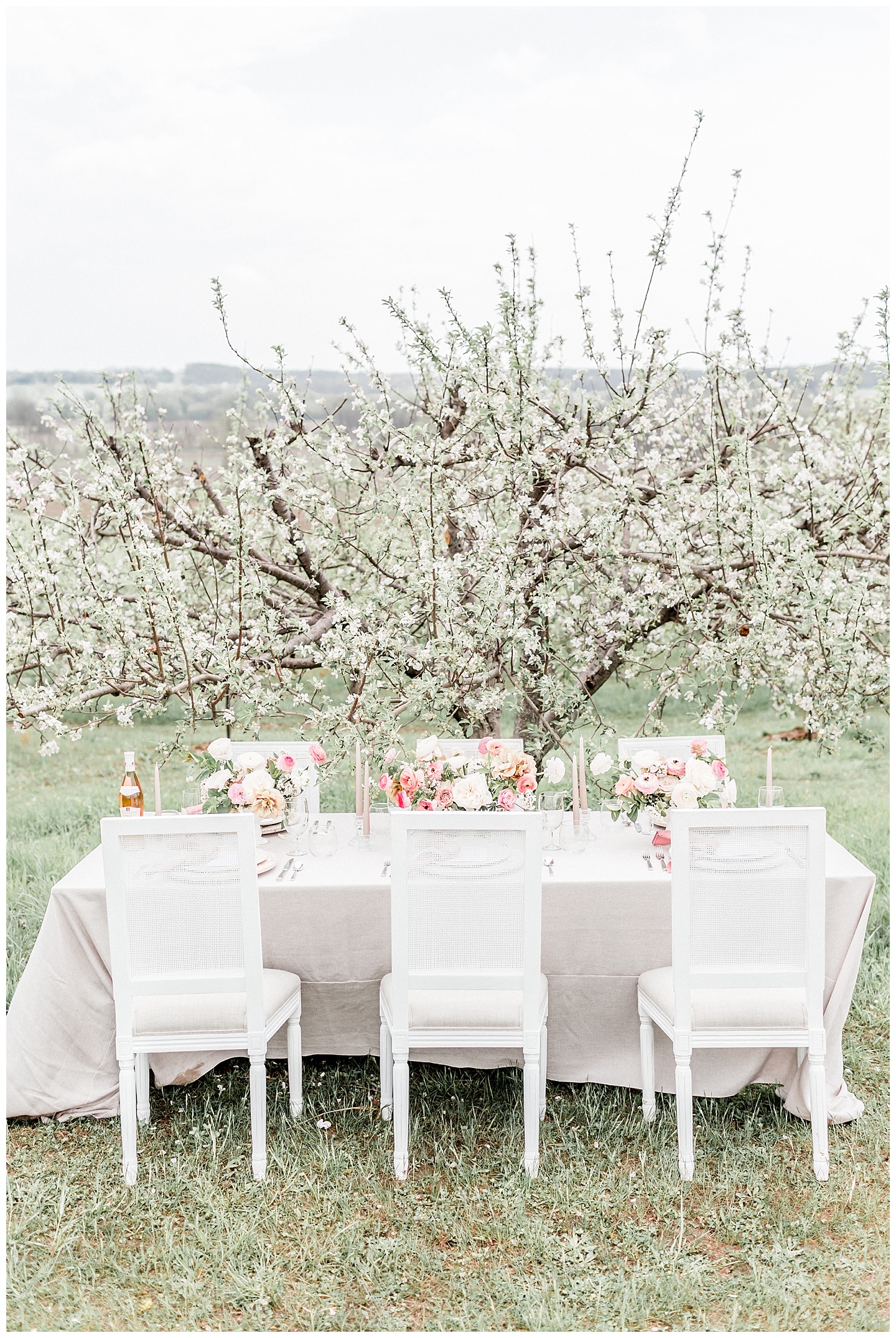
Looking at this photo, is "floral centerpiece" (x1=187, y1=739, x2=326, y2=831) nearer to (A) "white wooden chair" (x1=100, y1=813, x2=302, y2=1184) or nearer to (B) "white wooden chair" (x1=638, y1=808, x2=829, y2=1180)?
(A) "white wooden chair" (x1=100, y1=813, x2=302, y2=1184)

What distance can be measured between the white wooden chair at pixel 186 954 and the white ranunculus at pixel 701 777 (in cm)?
143

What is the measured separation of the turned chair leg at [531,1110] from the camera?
2691mm

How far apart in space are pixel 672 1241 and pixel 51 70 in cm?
637

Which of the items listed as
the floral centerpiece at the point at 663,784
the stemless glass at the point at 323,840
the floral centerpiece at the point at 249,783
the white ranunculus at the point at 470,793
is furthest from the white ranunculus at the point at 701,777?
→ the floral centerpiece at the point at 249,783

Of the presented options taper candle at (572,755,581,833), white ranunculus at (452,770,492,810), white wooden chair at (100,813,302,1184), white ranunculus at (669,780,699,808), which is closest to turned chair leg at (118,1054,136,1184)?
white wooden chair at (100,813,302,1184)

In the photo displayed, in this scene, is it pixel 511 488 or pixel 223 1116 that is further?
pixel 511 488

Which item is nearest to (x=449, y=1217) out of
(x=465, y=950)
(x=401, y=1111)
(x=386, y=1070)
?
(x=401, y=1111)

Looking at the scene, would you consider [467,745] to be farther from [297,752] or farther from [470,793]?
[470,793]

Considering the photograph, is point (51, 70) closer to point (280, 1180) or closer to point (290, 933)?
point (290, 933)

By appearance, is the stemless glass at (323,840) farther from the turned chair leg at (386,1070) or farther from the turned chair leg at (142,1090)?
the turned chair leg at (142,1090)

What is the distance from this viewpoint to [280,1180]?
107 inches

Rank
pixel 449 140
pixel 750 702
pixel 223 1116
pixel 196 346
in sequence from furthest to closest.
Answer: pixel 750 702 → pixel 196 346 → pixel 449 140 → pixel 223 1116

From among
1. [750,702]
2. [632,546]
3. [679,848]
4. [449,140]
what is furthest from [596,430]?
[750,702]

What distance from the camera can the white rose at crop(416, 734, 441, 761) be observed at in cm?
335
